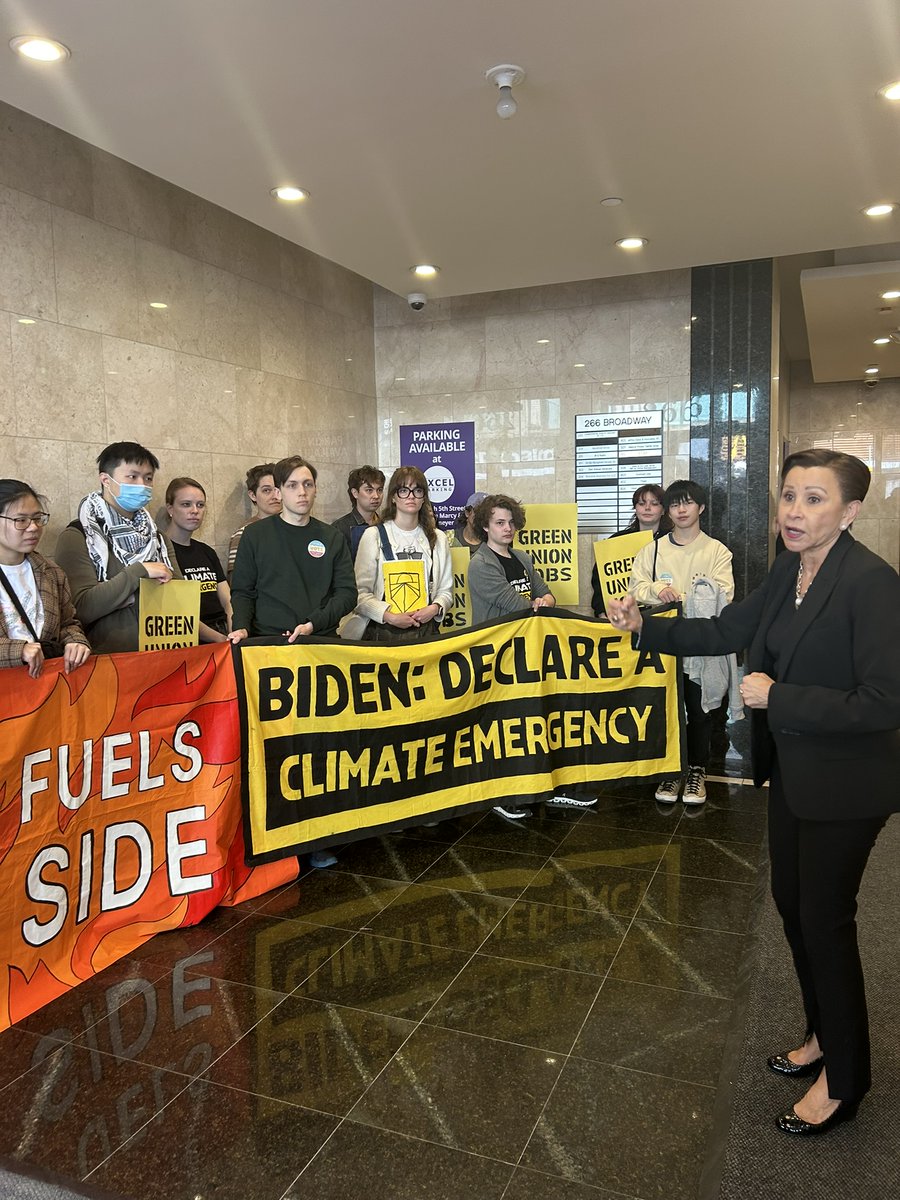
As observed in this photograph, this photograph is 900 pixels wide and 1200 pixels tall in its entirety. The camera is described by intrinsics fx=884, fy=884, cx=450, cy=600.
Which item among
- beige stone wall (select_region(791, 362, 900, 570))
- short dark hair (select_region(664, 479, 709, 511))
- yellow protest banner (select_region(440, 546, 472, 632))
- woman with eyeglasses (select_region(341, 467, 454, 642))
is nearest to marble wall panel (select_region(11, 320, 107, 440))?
woman with eyeglasses (select_region(341, 467, 454, 642))

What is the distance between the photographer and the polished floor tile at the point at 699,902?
10.7ft

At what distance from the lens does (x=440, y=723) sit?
13.0 ft

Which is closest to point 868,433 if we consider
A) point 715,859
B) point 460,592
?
point 460,592

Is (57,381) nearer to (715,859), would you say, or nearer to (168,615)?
(168,615)

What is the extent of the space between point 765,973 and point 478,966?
3.07ft

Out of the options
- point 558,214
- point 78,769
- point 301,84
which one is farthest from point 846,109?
point 78,769

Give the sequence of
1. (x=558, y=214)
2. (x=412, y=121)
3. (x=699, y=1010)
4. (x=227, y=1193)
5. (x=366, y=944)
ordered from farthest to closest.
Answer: (x=558, y=214), (x=412, y=121), (x=366, y=944), (x=699, y=1010), (x=227, y=1193)

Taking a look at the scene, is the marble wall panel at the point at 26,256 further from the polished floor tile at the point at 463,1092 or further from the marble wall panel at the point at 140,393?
the polished floor tile at the point at 463,1092

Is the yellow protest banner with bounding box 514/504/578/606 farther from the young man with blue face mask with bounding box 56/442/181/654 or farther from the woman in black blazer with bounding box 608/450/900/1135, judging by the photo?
the woman in black blazer with bounding box 608/450/900/1135

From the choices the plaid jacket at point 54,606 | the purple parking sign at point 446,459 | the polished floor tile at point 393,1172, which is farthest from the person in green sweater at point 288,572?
the purple parking sign at point 446,459

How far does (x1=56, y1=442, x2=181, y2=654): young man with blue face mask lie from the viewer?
12.2ft

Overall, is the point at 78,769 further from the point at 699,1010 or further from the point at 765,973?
the point at 765,973

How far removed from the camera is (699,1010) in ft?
8.84

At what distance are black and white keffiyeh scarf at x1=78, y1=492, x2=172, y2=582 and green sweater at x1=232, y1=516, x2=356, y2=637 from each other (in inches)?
16.3
